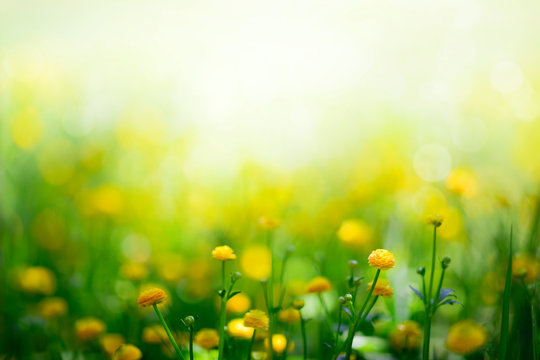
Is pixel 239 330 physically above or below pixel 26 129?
below

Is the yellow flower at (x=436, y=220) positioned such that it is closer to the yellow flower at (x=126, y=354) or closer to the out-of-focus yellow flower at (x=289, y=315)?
the out-of-focus yellow flower at (x=289, y=315)

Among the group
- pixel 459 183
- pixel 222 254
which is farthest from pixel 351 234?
pixel 222 254

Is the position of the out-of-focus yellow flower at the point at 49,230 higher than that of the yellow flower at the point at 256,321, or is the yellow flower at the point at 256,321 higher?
the yellow flower at the point at 256,321

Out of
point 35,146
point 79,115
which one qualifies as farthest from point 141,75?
point 35,146

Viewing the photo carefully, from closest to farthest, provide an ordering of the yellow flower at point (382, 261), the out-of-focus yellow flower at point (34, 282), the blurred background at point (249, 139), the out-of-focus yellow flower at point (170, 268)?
the yellow flower at point (382, 261)
the out-of-focus yellow flower at point (34, 282)
the out-of-focus yellow flower at point (170, 268)
the blurred background at point (249, 139)

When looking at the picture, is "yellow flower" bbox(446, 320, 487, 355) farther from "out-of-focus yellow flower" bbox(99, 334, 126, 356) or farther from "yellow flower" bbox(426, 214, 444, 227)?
"out-of-focus yellow flower" bbox(99, 334, 126, 356)

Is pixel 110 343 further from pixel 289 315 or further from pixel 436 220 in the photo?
pixel 436 220

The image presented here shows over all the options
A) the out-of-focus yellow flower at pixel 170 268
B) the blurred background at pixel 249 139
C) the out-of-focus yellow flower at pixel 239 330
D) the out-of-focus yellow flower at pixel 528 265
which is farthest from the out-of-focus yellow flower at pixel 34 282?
the out-of-focus yellow flower at pixel 528 265

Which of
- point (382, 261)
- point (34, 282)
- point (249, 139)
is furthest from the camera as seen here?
point (249, 139)
